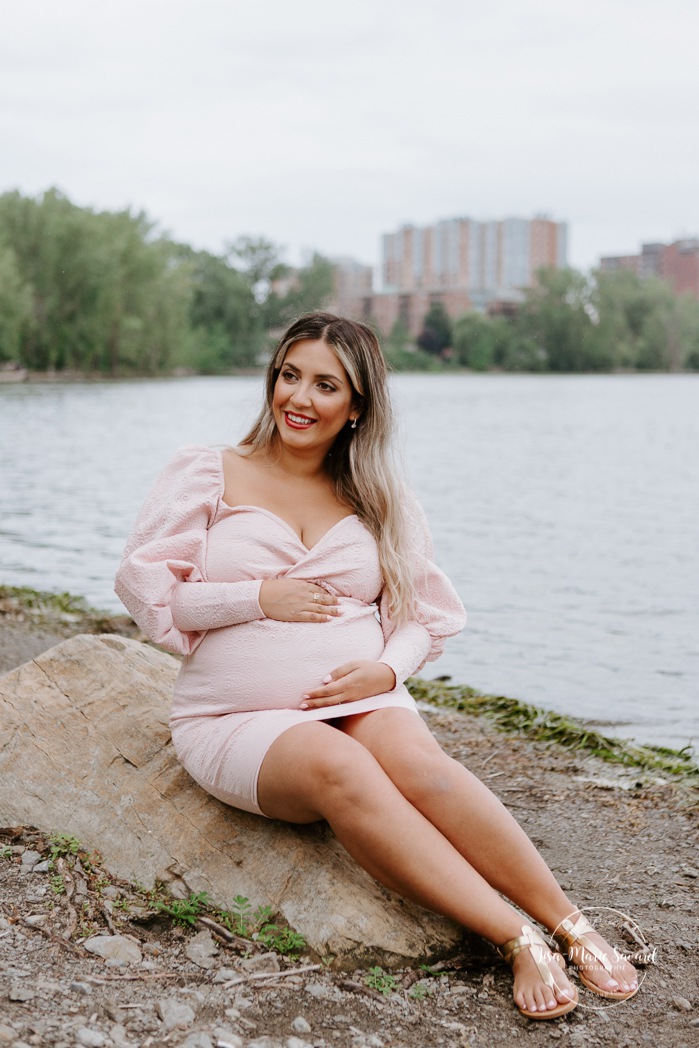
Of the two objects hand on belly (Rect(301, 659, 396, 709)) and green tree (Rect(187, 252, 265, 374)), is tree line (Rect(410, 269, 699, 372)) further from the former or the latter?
hand on belly (Rect(301, 659, 396, 709))

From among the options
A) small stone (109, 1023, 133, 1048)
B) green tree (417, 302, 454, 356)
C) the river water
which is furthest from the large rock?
green tree (417, 302, 454, 356)

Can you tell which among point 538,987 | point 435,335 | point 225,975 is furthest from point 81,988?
point 435,335

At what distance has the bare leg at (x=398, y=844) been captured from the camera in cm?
328

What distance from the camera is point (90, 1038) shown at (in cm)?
290

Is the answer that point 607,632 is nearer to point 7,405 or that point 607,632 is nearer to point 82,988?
point 82,988

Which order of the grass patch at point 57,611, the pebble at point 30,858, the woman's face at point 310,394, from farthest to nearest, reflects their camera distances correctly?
the grass patch at point 57,611 → the woman's face at point 310,394 → the pebble at point 30,858

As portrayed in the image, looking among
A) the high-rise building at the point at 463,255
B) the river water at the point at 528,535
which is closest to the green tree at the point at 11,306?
the river water at the point at 528,535

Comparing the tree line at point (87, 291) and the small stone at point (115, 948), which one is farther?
the tree line at point (87, 291)

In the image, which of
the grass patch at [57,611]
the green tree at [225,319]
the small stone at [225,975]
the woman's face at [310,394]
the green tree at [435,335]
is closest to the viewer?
the small stone at [225,975]

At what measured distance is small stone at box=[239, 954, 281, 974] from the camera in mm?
3328

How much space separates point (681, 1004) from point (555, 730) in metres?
3.28

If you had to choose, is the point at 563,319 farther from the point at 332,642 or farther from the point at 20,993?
the point at 20,993

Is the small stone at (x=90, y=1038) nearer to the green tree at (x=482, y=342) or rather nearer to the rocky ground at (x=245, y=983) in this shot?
the rocky ground at (x=245, y=983)

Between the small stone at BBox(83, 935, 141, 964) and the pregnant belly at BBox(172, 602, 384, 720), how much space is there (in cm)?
74
